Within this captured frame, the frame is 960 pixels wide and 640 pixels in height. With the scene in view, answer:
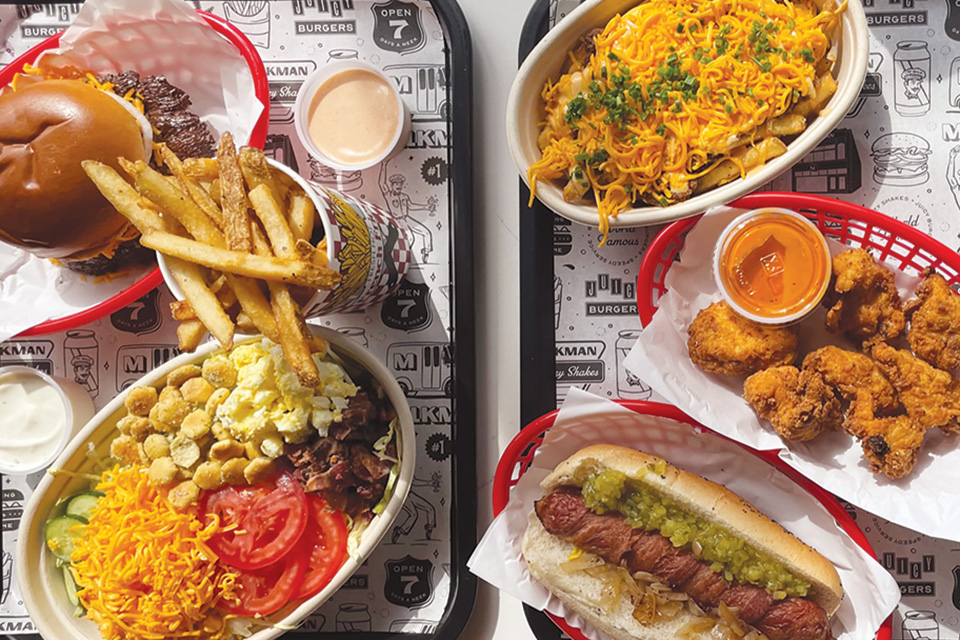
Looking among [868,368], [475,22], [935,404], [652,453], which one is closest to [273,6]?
[475,22]

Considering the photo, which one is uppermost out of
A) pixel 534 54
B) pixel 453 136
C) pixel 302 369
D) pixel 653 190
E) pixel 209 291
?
pixel 534 54

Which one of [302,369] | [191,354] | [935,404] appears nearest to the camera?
[302,369]

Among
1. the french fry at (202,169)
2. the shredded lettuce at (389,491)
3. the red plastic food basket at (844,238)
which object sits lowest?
the shredded lettuce at (389,491)

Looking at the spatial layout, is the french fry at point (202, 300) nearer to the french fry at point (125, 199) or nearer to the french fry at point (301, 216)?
the french fry at point (125, 199)

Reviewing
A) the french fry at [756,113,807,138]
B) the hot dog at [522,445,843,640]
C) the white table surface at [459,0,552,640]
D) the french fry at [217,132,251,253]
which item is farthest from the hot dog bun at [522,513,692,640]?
the french fry at [756,113,807,138]

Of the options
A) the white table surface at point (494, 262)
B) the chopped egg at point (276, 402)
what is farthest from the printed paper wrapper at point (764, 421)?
the chopped egg at point (276, 402)

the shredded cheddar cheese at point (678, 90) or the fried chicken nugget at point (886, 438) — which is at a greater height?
the shredded cheddar cheese at point (678, 90)

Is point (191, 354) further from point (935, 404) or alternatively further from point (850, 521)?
point (935, 404)
